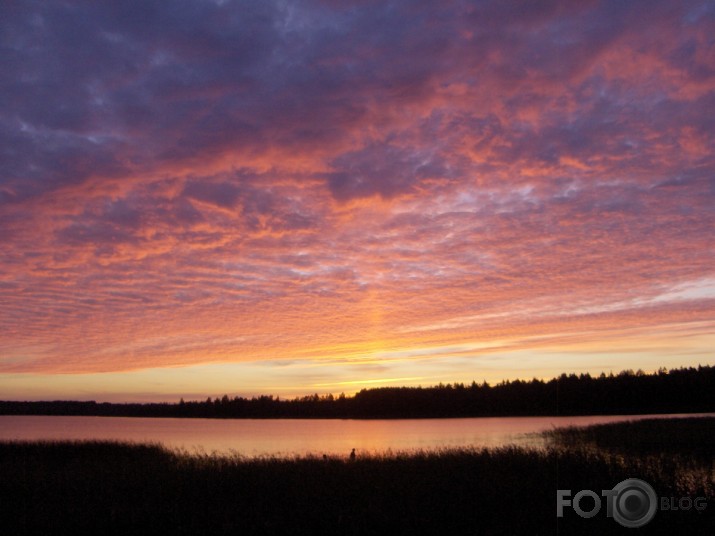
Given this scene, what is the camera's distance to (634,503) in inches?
585

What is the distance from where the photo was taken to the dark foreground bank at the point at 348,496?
1275cm

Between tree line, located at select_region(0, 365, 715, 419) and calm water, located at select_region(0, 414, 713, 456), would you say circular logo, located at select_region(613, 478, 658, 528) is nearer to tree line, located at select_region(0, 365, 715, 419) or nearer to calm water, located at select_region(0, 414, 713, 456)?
calm water, located at select_region(0, 414, 713, 456)

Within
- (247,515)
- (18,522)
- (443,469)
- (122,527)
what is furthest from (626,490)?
(18,522)

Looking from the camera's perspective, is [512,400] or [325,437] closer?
[325,437]

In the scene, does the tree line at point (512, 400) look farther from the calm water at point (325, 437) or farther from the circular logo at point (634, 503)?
the circular logo at point (634, 503)

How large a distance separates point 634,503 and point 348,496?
746 cm

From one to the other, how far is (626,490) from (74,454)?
104 ft

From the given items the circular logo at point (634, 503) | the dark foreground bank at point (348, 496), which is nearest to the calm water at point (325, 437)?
the dark foreground bank at point (348, 496)

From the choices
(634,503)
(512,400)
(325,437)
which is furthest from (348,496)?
(512,400)

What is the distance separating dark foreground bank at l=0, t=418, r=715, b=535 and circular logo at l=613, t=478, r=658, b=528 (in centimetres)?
29

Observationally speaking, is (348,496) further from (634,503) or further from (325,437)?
(325,437)

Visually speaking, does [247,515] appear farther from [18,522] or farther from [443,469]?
[443,469]

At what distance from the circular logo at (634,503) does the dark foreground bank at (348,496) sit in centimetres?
29

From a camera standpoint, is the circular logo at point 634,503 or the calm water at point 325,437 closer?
the circular logo at point 634,503
